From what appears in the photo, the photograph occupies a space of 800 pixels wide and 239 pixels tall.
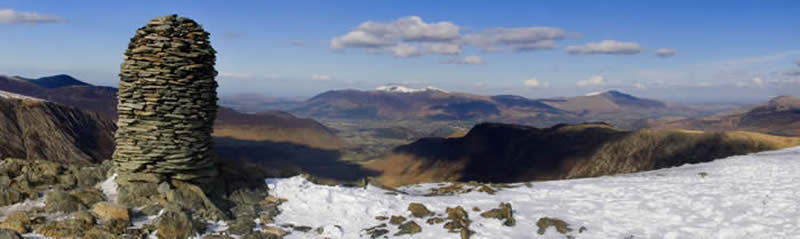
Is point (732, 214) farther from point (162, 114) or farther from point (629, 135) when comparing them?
point (629, 135)

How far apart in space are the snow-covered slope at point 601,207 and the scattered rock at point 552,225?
0.42 ft

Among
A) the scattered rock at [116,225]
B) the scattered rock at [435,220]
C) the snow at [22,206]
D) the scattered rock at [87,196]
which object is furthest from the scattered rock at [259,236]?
the snow at [22,206]

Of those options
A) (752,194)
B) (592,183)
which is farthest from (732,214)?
(592,183)

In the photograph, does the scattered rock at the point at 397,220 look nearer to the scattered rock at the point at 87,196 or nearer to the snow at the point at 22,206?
the scattered rock at the point at 87,196

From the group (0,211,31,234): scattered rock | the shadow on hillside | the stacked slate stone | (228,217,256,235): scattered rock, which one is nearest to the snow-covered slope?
(228,217,256,235): scattered rock

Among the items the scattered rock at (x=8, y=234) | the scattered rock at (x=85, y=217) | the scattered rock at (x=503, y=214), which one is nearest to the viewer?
the scattered rock at (x=8, y=234)

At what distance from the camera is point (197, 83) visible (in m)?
11.9

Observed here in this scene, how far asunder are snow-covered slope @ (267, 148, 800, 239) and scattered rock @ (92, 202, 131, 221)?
10.0 ft

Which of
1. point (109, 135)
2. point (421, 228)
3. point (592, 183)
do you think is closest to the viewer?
point (421, 228)

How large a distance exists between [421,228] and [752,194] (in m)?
9.78

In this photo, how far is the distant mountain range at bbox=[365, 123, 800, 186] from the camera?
213 ft

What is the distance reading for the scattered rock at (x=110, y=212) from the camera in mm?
9578

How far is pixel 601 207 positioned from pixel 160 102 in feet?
37.8

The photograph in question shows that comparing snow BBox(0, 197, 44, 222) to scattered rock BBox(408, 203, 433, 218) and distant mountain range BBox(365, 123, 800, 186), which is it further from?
distant mountain range BBox(365, 123, 800, 186)
